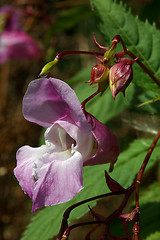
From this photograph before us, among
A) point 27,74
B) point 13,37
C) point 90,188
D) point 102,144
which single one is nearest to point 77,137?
point 102,144

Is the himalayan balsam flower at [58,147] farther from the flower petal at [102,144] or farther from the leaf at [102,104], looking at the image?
the leaf at [102,104]

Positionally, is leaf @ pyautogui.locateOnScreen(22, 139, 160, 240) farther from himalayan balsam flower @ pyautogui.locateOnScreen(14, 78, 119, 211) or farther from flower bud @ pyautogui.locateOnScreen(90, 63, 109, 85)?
flower bud @ pyautogui.locateOnScreen(90, 63, 109, 85)

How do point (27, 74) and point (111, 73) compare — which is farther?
point (27, 74)

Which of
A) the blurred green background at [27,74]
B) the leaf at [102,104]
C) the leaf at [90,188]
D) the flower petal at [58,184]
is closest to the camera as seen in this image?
the flower petal at [58,184]

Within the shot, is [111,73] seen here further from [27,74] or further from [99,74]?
[27,74]

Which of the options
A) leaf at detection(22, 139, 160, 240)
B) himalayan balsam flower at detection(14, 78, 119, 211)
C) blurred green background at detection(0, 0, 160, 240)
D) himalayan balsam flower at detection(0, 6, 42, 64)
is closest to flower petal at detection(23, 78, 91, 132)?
himalayan balsam flower at detection(14, 78, 119, 211)

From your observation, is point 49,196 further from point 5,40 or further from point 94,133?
point 5,40

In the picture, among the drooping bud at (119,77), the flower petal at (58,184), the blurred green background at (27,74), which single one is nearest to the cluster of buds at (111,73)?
the drooping bud at (119,77)
